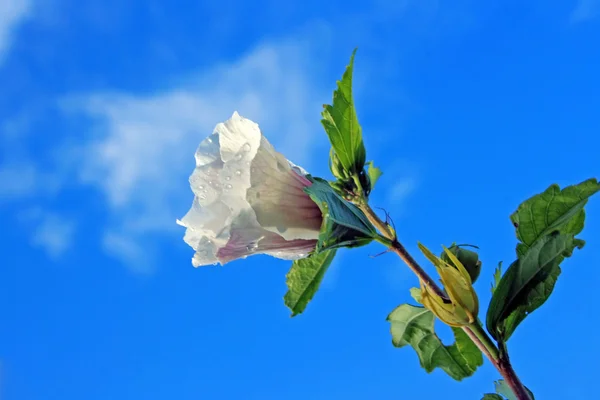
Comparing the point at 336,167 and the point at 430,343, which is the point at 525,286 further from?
the point at 336,167

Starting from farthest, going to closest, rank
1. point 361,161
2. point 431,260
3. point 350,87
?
point 361,161 < point 350,87 < point 431,260

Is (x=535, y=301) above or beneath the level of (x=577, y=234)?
beneath

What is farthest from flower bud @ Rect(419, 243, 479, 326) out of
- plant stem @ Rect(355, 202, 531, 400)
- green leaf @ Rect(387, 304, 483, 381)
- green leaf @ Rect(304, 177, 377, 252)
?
green leaf @ Rect(387, 304, 483, 381)

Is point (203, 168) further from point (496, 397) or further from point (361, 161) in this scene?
point (496, 397)

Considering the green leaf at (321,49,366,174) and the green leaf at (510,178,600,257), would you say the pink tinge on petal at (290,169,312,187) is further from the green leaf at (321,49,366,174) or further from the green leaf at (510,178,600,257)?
the green leaf at (510,178,600,257)

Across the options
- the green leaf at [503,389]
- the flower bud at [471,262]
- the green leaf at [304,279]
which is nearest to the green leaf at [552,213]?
the flower bud at [471,262]

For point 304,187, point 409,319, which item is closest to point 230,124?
point 304,187

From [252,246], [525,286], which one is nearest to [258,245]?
[252,246]
